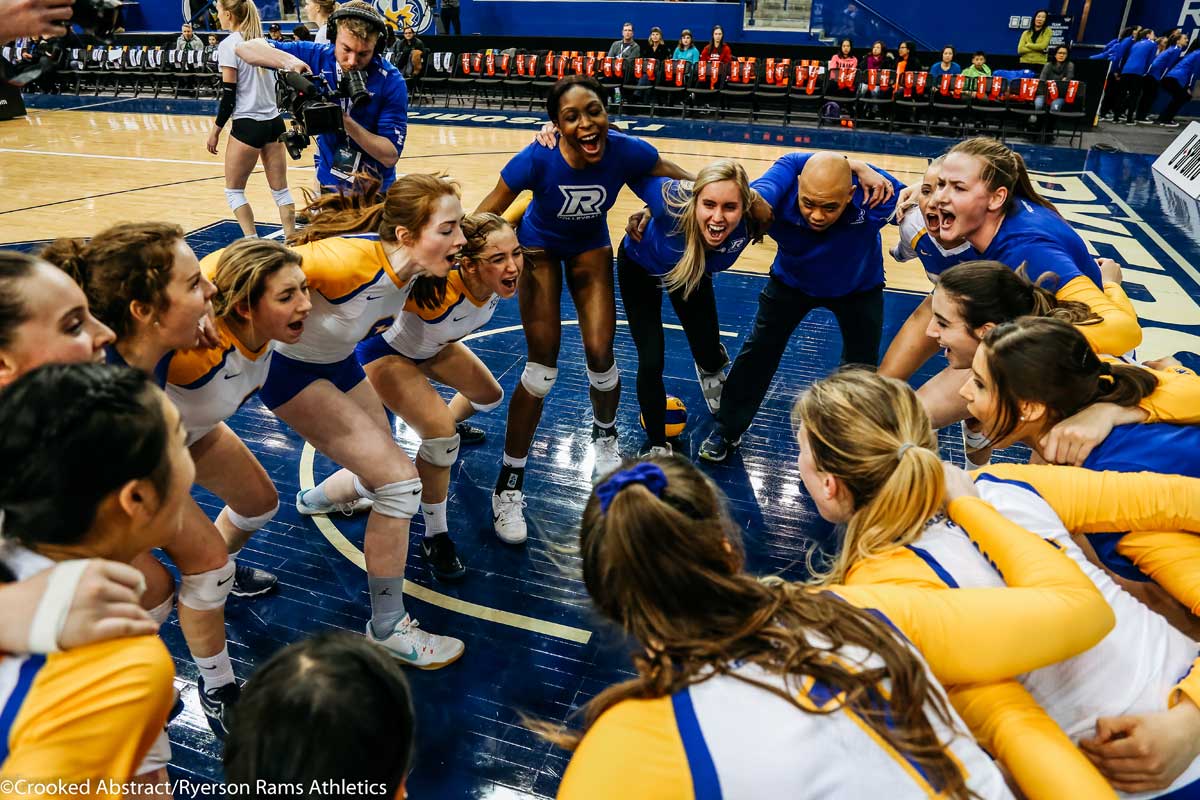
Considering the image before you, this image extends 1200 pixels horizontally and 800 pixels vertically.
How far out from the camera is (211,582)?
2674 millimetres

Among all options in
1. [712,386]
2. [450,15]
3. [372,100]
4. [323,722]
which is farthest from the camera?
[450,15]

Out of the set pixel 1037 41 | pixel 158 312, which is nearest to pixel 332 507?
pixel 158 312

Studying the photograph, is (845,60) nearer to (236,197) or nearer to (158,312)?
(236,197)

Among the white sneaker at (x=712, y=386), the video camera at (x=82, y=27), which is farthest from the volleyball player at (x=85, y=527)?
the white sneaker at (x=712, y=386)

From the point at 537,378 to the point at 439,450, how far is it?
27.3 inches

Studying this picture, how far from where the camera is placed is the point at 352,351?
11.0 feet

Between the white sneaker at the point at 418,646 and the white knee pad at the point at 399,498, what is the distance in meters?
0.48

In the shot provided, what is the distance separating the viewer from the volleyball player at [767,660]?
1.23 m

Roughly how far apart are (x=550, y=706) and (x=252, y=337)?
178 cm

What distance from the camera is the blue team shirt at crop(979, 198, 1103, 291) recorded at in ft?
10.8

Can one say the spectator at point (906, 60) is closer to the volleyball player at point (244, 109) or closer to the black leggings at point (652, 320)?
the volleyball player at point (244, 109)

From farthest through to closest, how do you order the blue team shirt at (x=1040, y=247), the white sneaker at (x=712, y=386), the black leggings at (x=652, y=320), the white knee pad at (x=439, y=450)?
the white sneaker at (x=712, y=386) < the black leggings at (x=652, y=320) < the white knee pad at (x=439, y=450) < the blue team shirt at (x=1040, y=247)

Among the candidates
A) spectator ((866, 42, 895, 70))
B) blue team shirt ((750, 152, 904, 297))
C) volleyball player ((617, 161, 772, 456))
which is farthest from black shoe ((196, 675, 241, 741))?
spectator ((866, 42, 895, 70))

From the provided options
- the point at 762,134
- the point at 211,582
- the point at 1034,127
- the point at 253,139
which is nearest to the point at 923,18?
the point at 1034,127
